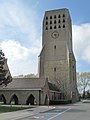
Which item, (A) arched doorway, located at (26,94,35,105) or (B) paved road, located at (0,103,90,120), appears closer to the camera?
(B) paved road, located at (0,103,90,120)

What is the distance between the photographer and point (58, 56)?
78.0 m

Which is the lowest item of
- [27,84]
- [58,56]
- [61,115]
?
[61,115]

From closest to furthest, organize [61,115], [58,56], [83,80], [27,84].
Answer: [61,115], [27,84], [58,56], [83,80]

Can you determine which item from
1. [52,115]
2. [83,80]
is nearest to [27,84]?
[52,115]

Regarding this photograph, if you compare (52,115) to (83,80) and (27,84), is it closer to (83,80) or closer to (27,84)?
(27,84)

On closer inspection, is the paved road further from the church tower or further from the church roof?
the church tower

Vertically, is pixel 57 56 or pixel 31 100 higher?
pixel 57 56

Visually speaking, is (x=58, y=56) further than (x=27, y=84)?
Yes

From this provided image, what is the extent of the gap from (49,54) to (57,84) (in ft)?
33.3

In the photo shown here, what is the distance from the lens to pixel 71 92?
75.5 metres

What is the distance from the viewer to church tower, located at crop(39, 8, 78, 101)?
7562 cm

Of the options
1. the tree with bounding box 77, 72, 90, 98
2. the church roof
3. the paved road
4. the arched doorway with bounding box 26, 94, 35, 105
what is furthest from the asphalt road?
the tree with bounding box 77, 72, 90, 98

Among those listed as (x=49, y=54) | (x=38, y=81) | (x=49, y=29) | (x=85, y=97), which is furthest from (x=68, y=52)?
(x=85, y=97)

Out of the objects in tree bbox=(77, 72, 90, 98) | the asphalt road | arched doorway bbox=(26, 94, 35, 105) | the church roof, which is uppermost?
tree bbox=(77, 72, 90, 98)
